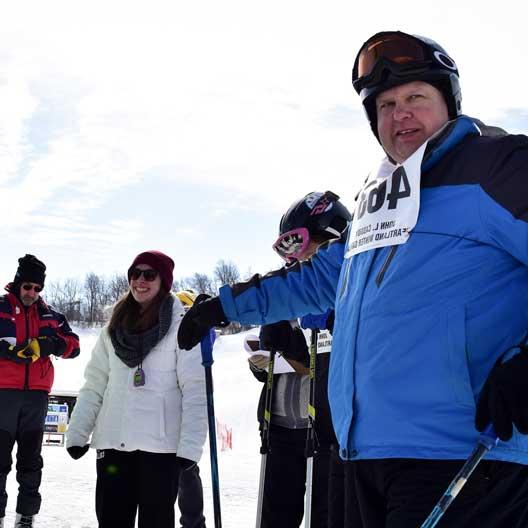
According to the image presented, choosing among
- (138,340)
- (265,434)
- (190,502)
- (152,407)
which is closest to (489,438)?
(265,434)

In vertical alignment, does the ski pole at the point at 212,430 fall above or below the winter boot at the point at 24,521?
above

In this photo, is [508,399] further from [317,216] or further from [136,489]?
[136,489]

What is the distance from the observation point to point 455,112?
2.46m

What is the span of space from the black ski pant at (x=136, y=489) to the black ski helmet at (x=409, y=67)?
245 centimetres

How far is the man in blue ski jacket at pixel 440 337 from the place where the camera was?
1.91 m

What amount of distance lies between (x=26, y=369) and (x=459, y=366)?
206 inches

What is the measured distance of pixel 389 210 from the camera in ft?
7.36

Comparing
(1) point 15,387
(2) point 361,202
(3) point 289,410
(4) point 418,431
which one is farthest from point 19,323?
(4) point 418,431

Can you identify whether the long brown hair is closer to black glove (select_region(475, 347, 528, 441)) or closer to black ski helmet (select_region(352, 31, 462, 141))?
black ski helmet (select_region(352, 31, 462, 141))

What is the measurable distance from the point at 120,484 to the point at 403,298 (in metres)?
2.54

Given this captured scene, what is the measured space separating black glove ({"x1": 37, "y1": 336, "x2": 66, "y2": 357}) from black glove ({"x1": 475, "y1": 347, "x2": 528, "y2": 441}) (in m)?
5.40

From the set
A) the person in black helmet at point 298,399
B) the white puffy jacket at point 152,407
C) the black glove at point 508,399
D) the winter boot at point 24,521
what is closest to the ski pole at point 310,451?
the person in black helmet at point 298,399

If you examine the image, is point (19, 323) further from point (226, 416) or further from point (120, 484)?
point (226, 416)

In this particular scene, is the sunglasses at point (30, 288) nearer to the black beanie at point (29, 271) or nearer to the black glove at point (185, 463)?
the black beanie at point (29, 271)
